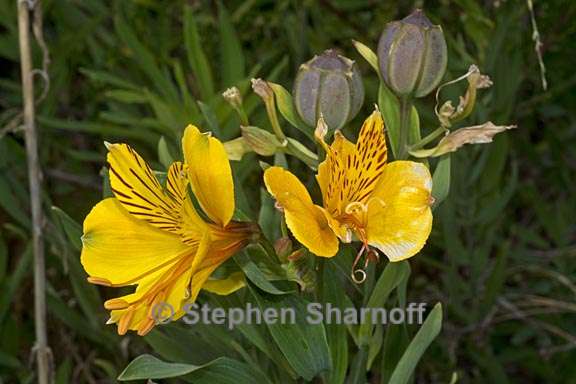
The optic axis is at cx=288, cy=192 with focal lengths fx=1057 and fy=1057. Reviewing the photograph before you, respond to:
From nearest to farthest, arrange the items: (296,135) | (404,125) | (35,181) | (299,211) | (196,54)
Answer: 1. (299,211)
2. (404,125)
3. (35,181)
4. (196,54)
5. (296,135)

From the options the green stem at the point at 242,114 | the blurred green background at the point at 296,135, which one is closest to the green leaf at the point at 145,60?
the blurred green background at the point at 296,135

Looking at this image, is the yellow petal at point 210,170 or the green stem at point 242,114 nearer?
the yellow petal at point 210,170

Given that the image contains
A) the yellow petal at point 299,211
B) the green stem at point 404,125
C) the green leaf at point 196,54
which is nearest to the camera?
the yellow petal at point 299,211

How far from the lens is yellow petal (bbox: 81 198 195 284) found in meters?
0.81

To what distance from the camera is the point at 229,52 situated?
1.40m

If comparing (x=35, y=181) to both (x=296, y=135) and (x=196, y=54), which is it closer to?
(x=196, y=54)

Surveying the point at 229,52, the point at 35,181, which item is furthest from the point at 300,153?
the point at 229,52

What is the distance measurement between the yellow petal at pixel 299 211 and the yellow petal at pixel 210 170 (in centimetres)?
3

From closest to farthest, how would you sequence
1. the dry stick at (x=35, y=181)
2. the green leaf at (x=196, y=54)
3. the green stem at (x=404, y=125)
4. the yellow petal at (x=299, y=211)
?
the yellow petal at (x=299, y=211) → the green stem at (x=404, y=125) → the dry stick at (x=35, y=181) → the green leaf at (x=196, y=54)

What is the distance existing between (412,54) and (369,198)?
127mm

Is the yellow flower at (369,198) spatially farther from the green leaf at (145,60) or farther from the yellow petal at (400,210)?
the green leaf at (145,60)

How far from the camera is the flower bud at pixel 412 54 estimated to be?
832 millimetres

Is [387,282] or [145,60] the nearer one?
[387,282]

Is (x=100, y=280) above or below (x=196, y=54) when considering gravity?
below
